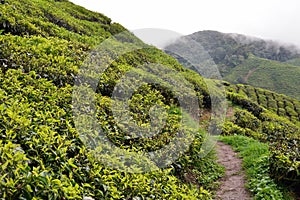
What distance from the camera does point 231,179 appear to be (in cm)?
916

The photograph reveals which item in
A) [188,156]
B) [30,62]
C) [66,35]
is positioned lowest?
[188,156]

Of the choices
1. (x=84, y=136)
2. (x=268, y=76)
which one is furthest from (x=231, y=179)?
(x=268, y=76)

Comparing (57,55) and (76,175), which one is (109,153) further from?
(57,55)

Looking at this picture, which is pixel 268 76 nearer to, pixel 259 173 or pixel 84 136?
pixel 259 173

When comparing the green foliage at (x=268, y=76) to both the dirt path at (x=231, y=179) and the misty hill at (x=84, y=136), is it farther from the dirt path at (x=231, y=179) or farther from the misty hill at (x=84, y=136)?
the misty hill at (x=84, y=136)

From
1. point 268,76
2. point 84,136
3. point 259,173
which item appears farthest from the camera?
point 268,76

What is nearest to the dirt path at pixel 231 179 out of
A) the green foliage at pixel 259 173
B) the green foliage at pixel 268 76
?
the green foliage at pixel 259 173

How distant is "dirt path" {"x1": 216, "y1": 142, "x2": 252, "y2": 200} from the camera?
7.98 m

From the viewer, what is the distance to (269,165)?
339 inches

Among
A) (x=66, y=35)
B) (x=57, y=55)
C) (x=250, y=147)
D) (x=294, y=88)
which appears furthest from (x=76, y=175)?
(x=294, y=88)

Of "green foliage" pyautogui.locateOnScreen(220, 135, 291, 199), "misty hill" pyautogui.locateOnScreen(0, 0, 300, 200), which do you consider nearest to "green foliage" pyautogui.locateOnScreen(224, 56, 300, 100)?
"green foliage" pyautogui.locateOnScreen(220, 135, 291, 199)

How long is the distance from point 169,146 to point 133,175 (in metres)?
2.51

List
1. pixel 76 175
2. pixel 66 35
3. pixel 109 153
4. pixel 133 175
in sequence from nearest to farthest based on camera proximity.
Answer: pixel 76 175 < pixel 133 175 < pixel 109 153 < pixel 66 35

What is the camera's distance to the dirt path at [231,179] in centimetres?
798
